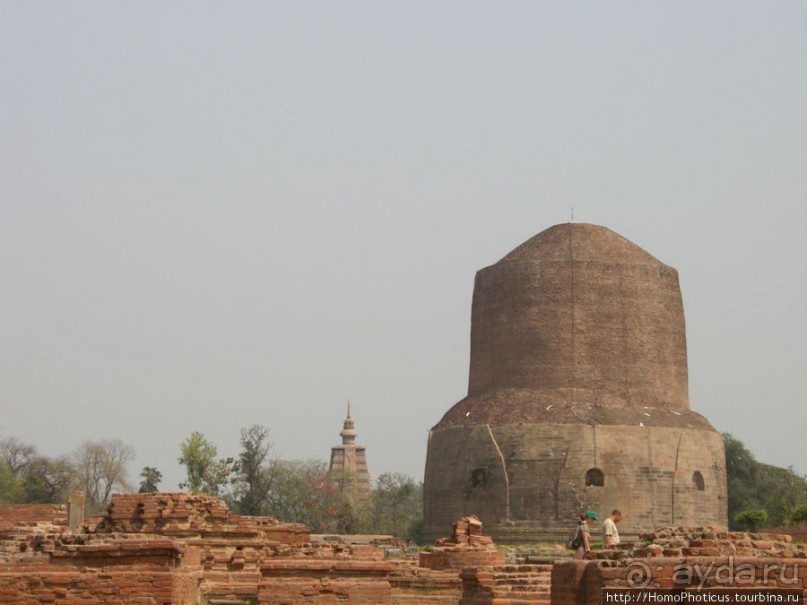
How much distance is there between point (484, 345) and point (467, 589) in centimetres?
2135

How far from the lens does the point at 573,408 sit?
3222 centimetres

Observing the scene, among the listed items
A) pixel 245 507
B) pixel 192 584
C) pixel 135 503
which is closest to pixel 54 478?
pixel 245 507

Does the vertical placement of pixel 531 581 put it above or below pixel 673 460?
below

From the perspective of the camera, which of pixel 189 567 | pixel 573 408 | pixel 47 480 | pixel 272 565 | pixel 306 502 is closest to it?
pixel 189 567

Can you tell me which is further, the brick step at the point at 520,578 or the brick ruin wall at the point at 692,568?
the brick step at the point at 520,578

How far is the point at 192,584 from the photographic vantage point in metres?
12.1

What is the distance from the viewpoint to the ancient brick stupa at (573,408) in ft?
102

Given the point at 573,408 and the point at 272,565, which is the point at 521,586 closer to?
the point at 272,565

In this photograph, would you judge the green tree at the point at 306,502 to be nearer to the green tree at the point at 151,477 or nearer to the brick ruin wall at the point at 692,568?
the green tree at the point at 151,477

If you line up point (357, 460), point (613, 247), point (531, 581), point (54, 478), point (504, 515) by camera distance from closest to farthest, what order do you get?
point (531, 581), point (504, 515), point (613, 247), point (54, 478), point (357, 460)

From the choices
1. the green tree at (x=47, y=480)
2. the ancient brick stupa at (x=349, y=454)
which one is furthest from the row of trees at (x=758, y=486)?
the ancient brick stupa at (x=349, y=454)

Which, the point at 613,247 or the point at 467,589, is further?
the point at 613,247

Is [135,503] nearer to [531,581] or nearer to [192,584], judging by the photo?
[192,584]

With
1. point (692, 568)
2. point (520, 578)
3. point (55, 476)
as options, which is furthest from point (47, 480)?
point (692, 568)
